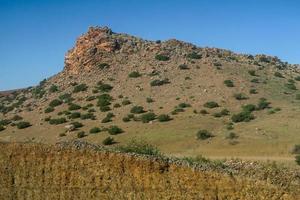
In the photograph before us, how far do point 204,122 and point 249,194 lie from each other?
39224 mm

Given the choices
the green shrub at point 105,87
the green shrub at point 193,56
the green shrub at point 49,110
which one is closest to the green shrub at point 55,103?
the green shrub at point 49,110

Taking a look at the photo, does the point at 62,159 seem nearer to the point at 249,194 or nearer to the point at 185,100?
the point at 249,194

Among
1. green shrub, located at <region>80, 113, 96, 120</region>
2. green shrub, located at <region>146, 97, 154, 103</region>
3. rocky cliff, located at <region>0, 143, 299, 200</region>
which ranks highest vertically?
green shrub, located at <region>146, 97, 154, 103</region>

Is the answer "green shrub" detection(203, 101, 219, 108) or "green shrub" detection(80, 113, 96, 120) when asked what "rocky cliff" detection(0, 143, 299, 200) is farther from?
"green shrub" detection(203, 101, 219, 108)

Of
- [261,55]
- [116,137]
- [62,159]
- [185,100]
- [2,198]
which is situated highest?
[261,55]

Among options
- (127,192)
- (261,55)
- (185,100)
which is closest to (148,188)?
(127,192)

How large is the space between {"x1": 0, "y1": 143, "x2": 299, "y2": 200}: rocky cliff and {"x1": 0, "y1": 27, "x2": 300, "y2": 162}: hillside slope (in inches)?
879

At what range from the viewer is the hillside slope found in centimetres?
4447

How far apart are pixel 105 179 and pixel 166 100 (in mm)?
46659

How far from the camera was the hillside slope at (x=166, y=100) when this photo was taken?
44469 millimetres

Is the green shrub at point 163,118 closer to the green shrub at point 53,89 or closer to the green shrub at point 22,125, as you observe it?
the green shrub at point 22,125

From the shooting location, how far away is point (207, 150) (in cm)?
4094

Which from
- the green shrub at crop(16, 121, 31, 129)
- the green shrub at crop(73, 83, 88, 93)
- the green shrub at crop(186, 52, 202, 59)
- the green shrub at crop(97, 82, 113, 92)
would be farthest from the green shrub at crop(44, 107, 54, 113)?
the green shrub at crop(186, 52, 202, 59)

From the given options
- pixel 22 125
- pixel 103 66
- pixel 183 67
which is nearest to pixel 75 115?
pixel 22 125
